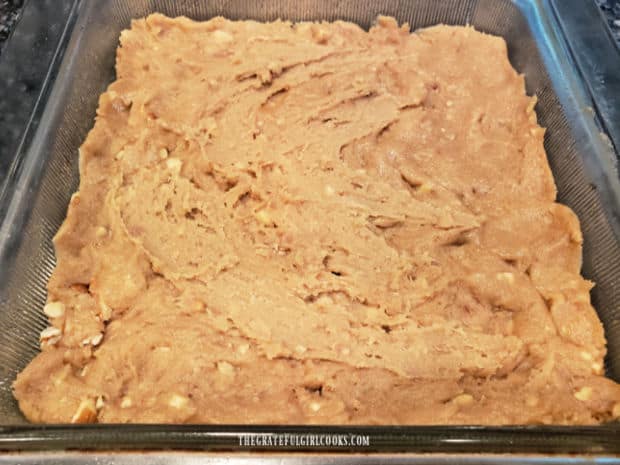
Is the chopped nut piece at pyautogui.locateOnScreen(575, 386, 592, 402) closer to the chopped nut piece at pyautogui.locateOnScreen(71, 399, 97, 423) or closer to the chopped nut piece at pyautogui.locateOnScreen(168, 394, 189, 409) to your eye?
the chopped nut piece at pyautogui.locateOnScreen(168, 394, 189, 409)

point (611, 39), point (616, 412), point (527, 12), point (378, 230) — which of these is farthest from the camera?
point (527, 12)

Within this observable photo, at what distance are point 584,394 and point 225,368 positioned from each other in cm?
92

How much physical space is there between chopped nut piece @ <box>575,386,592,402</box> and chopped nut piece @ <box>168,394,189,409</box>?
0.99 m

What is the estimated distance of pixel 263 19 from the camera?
6.96 feet

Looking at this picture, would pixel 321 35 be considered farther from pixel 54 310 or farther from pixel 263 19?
pixel 54 310

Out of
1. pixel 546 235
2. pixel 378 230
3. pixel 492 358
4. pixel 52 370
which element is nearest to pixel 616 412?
pixel 492 358

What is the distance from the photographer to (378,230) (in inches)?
62.7

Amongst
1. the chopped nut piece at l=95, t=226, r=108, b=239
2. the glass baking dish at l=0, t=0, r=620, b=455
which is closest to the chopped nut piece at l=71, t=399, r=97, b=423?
the glass baking dish at l=0, t=0, r=620, b=455

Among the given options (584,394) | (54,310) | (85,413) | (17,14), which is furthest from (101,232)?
(584,394)

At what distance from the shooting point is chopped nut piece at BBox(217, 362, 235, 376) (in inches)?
52.3

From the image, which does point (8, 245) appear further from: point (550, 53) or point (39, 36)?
point (550, 53)

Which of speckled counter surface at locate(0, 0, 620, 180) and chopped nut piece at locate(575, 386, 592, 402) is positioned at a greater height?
speckled counter surface at locate(0, 0, 620, 180)

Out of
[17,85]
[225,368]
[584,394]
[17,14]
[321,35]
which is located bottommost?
[584,394]

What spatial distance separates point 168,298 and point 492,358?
2.92 feet
